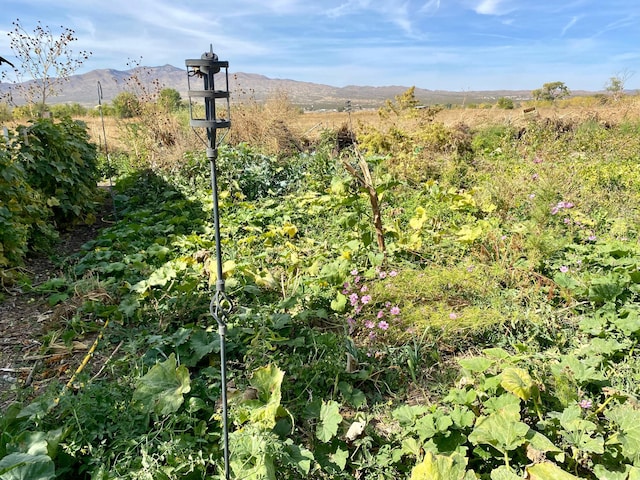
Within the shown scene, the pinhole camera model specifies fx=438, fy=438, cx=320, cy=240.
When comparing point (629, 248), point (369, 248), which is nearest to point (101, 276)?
point (369, 248)

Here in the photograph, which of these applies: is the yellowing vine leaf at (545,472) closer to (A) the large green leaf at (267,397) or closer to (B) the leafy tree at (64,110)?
(A) the large green leaf at (267,397)

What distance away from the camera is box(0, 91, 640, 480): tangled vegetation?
1717mm

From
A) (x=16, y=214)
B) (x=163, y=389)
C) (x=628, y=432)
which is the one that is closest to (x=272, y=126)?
(x=16, y=214)

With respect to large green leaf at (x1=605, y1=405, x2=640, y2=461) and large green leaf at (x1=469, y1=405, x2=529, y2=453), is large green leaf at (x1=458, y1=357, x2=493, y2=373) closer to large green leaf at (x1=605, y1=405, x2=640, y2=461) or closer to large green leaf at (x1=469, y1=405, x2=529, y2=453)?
large green leaf at (x1=469, y1=405, x2=529, y2=453)

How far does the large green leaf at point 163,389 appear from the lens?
6.15ft

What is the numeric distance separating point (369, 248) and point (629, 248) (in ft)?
6.12

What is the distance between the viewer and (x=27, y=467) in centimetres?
145

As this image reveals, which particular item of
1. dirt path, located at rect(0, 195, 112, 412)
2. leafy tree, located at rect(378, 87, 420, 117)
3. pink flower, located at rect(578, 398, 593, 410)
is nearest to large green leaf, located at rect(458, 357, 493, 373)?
pink flower, located at rect(578, 398, 593, 410)

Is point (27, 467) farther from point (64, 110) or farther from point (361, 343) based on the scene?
point (64, 110)

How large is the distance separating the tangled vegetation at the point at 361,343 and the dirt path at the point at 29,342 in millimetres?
97

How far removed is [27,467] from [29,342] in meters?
1.57

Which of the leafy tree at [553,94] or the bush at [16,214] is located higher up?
the leafy tree at [553,94]

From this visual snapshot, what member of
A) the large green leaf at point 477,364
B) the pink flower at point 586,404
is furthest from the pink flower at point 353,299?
the pink flower at point 586,404

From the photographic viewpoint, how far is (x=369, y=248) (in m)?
3.72
